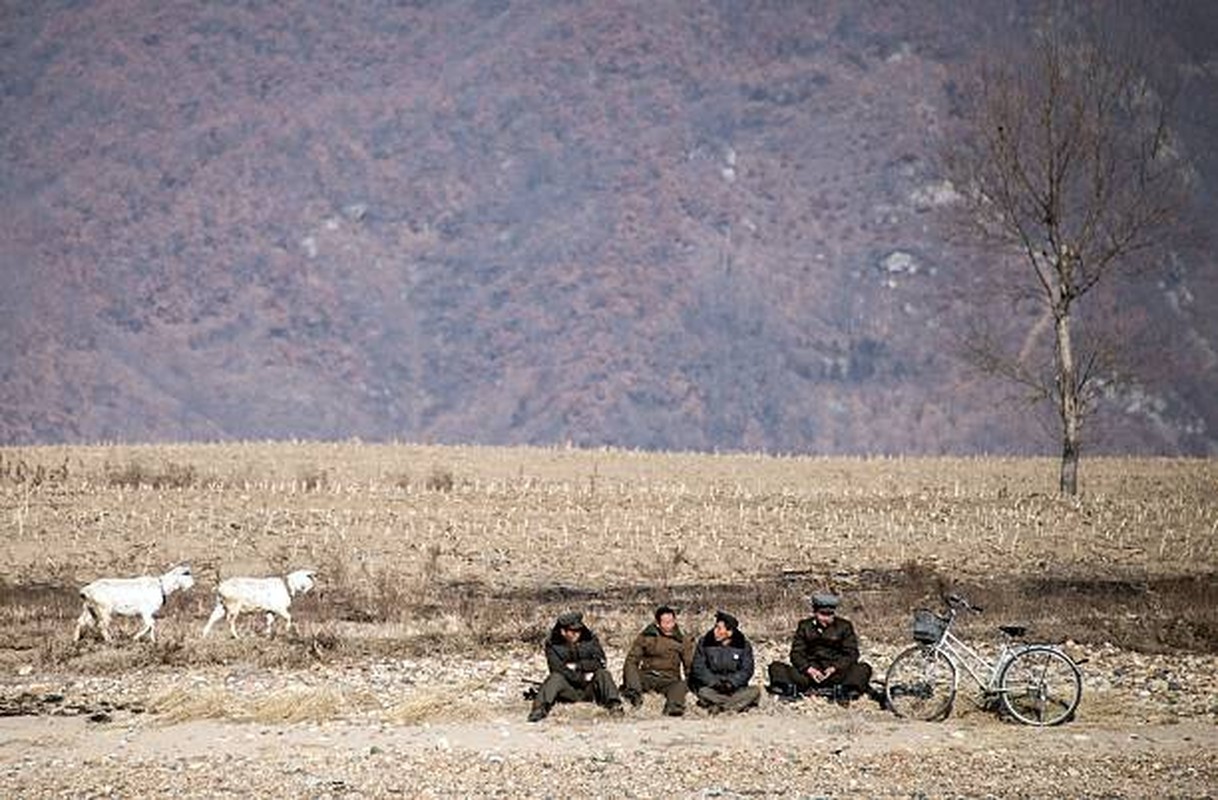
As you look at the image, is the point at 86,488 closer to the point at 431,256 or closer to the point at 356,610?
the point at 356,610

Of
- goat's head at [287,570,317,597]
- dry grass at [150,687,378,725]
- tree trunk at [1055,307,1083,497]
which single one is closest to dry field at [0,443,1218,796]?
dry grass at [150,687,378,725]

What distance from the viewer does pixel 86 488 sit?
45.0 meters

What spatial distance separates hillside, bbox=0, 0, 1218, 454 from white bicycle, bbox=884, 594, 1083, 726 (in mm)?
139113

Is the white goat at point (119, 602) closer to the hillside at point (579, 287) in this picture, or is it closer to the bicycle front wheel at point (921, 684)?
the bicycle front wheel at point (921, 684)

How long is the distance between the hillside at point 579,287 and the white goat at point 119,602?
439 ft

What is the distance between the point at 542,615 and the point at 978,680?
11.2 meters

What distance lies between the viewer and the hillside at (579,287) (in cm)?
16612

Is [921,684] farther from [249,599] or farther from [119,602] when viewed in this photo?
[119,602]

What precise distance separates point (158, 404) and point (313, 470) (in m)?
110

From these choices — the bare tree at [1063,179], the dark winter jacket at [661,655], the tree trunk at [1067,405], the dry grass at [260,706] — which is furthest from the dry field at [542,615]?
the bare tree at [1063,179]

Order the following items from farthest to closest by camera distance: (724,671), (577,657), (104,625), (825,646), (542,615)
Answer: (542,615) → (104,625) → (825,646) → (724,671) → (577,657)

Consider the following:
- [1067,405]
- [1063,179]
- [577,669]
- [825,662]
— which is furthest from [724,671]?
[1063,179]

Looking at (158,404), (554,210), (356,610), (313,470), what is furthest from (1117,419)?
(356,610)

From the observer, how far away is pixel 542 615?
30766 millimetres
